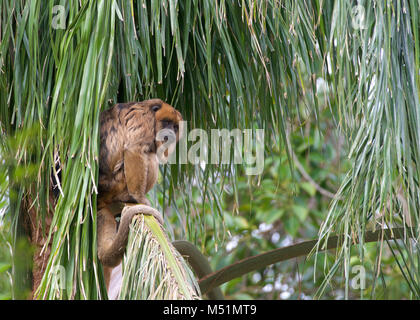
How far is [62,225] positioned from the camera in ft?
6.44

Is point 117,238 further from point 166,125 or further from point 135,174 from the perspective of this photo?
point 166,125

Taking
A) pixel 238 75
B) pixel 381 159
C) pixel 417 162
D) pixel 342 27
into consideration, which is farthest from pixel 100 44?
pixel 417 162

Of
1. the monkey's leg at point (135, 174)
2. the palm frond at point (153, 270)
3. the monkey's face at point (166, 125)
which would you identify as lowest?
the palm frond at point (153, 270)

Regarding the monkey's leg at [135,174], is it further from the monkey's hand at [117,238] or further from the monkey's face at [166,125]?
the monkey's hand at [117,238]

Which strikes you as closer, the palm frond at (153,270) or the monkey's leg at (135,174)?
the palm frond at (153,270)

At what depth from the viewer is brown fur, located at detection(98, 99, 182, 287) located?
8.96ft

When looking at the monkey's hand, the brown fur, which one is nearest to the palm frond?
the monkey's hand

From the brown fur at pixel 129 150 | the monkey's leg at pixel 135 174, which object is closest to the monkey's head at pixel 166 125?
the brown fur at pixel 129 150

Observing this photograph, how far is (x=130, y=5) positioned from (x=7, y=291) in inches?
52.3

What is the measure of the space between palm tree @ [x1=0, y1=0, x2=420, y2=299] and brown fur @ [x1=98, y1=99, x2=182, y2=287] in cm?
9

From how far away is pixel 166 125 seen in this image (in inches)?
116

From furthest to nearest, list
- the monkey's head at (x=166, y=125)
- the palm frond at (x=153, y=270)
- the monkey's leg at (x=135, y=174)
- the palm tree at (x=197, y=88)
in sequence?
the monkey's head at (x=166, y=125) < the monkey's leg at (x=135, y=174) < the palm tree at (x=197, y=88) < the palm frond at (x=153, y=270)

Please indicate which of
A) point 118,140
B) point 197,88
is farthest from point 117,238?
point 197,88

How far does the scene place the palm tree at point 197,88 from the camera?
208cm
